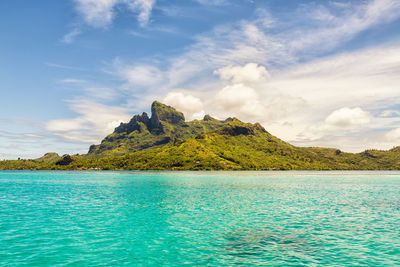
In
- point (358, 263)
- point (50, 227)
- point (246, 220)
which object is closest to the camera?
point (358, 263)

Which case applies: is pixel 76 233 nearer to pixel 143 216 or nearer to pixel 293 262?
pixel 143 216

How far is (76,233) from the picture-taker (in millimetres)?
32781

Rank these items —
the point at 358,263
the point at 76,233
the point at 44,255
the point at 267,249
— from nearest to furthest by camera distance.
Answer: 1. the point at 358,263
2. the point at 44,255
3. the point at 267,249
4. the point at 76,233

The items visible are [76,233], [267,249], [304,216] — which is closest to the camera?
[267,249]

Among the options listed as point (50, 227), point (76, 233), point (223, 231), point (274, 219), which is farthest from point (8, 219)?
point (274, 219)

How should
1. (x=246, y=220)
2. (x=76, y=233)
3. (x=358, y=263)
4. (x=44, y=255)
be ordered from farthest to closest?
1. (x=246, y=220)
2. (x=76, y=233)
3. (x=44, y=255)
4. (x=358, y=263)

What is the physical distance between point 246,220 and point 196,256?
18.6 m

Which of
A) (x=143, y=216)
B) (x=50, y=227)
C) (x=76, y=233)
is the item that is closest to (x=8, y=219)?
(x=50, y=227)

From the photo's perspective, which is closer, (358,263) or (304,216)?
(358,263)

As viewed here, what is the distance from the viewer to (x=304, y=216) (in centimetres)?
4522

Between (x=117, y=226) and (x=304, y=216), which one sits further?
(x=304, y=216)

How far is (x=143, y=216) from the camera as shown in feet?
150

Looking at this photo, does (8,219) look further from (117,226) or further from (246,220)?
(246,220)

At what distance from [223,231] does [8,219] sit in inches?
1343
